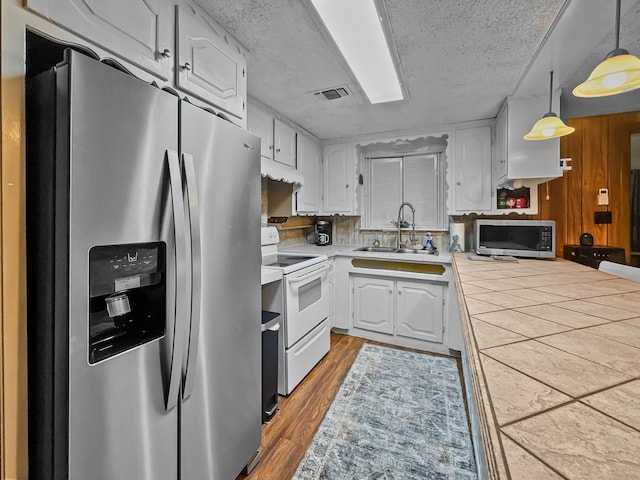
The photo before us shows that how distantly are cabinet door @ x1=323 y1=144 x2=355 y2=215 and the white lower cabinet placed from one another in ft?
3.05

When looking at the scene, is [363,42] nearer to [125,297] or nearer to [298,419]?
[125,297]

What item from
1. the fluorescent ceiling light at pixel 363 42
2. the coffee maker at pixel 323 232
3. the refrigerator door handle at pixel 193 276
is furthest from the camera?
the coffee maker at pixel 323 232

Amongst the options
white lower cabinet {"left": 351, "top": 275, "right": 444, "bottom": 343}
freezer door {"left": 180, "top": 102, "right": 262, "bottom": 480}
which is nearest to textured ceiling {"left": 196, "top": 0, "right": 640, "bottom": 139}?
freezer door {"left": 180, "top": 102, "right": 262, "bottom": 480}

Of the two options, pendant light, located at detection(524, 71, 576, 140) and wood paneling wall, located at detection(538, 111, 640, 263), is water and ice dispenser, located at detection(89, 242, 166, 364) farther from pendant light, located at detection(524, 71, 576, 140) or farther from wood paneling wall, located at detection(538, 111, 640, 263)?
wood paneling wall, located at detection(538, 111, 640, 263)

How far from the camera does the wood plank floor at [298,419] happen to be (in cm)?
145

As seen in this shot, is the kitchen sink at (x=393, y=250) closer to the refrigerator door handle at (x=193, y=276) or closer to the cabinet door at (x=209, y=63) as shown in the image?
the cabinet door at (x=209, y=63)

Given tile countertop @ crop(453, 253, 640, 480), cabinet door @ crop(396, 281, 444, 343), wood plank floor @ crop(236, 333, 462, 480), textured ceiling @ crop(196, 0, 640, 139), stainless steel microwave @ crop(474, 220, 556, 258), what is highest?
textured ceiling @ crop(196, 0, 640, 139)

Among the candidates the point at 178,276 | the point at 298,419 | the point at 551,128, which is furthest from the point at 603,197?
the point at 178,276

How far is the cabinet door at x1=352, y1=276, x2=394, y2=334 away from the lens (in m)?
2.91

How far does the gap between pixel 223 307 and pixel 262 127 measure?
1.69 meters

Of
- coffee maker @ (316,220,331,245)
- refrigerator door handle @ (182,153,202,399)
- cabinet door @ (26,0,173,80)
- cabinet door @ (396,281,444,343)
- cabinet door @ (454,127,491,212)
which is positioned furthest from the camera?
coffee maker @ (316,220,331,245)

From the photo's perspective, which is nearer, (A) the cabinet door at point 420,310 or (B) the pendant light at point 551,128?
(B) the pendant light at point 551,128

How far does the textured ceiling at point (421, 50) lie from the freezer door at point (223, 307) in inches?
25.1

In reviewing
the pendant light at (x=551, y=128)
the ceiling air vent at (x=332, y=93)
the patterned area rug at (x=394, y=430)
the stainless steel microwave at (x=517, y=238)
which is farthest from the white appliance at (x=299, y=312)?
the pendant light at (x=551, y=128)
